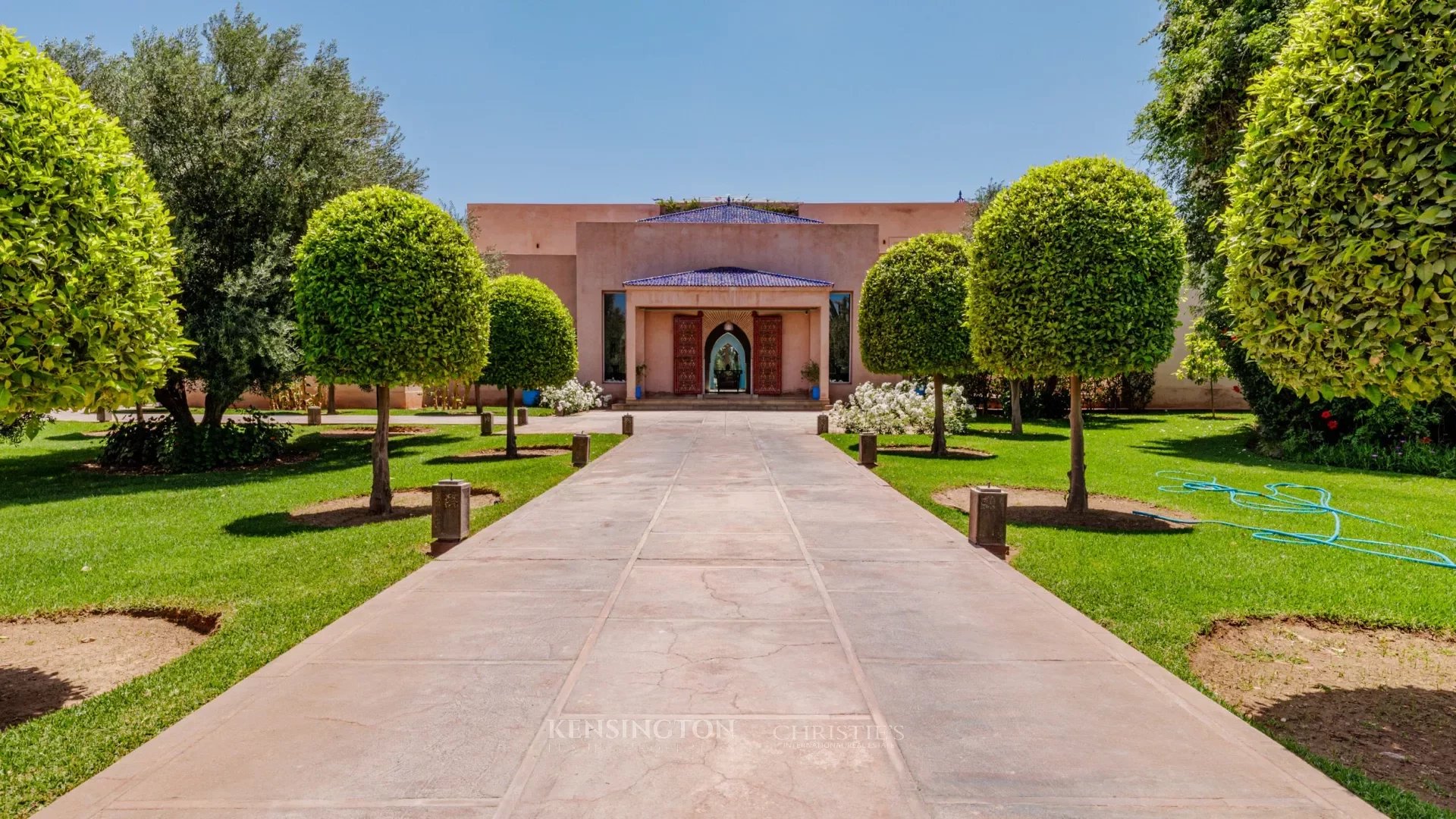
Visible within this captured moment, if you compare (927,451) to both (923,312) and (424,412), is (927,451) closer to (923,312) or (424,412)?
(923,312)

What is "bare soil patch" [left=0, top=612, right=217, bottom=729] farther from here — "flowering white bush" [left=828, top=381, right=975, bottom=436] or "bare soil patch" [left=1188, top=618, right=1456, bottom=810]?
"flowering white bush" [left=828, top=381, right=975, bottom=436]

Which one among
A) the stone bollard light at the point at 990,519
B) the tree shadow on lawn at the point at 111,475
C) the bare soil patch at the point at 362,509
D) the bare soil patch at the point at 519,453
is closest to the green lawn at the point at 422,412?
the tree shadow on lawn at the point at 111,475

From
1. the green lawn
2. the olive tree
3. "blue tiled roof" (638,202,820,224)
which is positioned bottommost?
the green lawn

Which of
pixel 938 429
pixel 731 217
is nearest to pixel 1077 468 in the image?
pixel 938 429

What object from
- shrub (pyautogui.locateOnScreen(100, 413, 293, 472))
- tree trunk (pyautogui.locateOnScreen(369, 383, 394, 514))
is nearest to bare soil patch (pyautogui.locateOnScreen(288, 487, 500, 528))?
tree trunk (pyautogui.locateOnScreen(369, 383, 394, 514))

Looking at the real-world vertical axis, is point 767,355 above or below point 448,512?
above

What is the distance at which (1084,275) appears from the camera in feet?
29.8

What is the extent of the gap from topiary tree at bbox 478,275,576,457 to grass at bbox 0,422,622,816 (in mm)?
2200

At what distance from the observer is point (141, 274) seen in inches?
178

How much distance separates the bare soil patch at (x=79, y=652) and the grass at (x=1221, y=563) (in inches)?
270

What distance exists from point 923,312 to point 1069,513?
7.44 metres

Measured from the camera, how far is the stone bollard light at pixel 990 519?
24.3 feet

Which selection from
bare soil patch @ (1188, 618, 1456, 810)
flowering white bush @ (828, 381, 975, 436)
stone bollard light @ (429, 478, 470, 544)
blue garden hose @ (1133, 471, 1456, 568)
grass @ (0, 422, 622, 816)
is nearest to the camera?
bare soil patch @ (1188, 618, 1456, 810)

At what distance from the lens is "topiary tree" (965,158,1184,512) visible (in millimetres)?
8961
